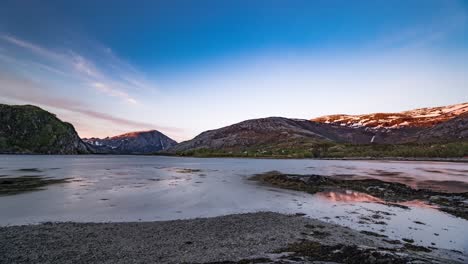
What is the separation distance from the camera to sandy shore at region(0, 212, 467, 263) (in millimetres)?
12930

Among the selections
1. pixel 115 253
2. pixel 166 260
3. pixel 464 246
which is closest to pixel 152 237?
pixel 115 253

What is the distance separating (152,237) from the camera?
54.3ft

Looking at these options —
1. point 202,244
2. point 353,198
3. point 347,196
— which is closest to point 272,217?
point 202,244

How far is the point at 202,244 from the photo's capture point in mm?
15281

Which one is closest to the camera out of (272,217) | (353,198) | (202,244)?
(202,244)

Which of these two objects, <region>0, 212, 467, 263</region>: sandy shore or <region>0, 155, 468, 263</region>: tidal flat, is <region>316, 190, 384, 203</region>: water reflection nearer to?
<region>0, 155, 468, 263</region>: tidal flat

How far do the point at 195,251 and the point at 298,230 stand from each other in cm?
734

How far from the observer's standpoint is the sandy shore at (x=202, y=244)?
12.9 metres

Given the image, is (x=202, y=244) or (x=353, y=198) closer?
(x=202, y=244)

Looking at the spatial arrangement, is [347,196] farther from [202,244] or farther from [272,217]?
[202,244]

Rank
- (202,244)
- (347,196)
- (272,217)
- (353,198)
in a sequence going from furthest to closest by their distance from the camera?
1. (347,196)
2. (353,198)
3. (272,217)
4. (202,244)

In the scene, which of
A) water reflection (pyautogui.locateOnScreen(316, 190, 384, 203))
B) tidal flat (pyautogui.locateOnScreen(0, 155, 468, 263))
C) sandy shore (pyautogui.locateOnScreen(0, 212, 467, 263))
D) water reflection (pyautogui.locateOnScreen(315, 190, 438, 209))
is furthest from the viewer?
water reflection (pyautogui.locateOnScreen(316, 190, 384, 203))

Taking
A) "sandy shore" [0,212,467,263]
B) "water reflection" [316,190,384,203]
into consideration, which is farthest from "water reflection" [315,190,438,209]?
"sandy shore" [0,212,467,263]

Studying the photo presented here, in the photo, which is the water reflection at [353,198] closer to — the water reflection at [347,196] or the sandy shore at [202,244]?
the water reflection at [347,196]
